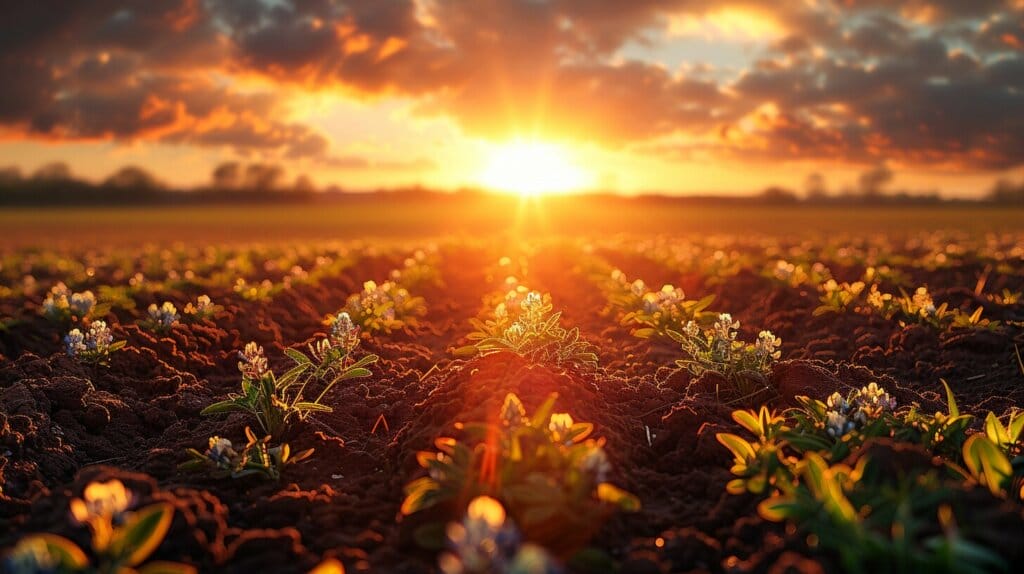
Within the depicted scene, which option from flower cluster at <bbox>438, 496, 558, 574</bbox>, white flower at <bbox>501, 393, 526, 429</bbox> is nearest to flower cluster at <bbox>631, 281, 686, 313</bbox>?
white flower at <bbox>501, 393, 526, 429</bbox>

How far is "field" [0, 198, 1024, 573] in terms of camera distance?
10.0ft

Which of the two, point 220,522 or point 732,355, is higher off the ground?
point 732,355

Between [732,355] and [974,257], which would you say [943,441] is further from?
[974,257]

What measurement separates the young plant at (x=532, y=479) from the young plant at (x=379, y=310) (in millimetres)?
4886

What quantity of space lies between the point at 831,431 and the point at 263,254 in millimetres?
17457

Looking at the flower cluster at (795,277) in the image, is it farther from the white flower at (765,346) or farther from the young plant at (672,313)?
the white flower at (765,346)

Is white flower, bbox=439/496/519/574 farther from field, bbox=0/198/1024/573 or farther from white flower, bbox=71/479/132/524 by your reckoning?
white flower, bbox=71/479/132/524

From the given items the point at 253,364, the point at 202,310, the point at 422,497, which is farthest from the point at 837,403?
the point at 202,310

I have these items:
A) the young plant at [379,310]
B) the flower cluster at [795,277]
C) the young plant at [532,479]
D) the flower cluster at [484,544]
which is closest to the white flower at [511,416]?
the young plant at [532,479]

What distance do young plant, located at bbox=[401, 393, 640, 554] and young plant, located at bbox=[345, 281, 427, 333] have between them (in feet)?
16.0

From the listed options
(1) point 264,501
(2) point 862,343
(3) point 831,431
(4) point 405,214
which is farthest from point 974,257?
(4) point 405,214

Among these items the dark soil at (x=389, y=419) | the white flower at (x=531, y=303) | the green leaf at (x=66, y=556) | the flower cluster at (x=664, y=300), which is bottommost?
the dark soil at (x=389, y=419)

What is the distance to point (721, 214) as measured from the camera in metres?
59.2

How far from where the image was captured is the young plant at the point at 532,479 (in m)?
3.30
